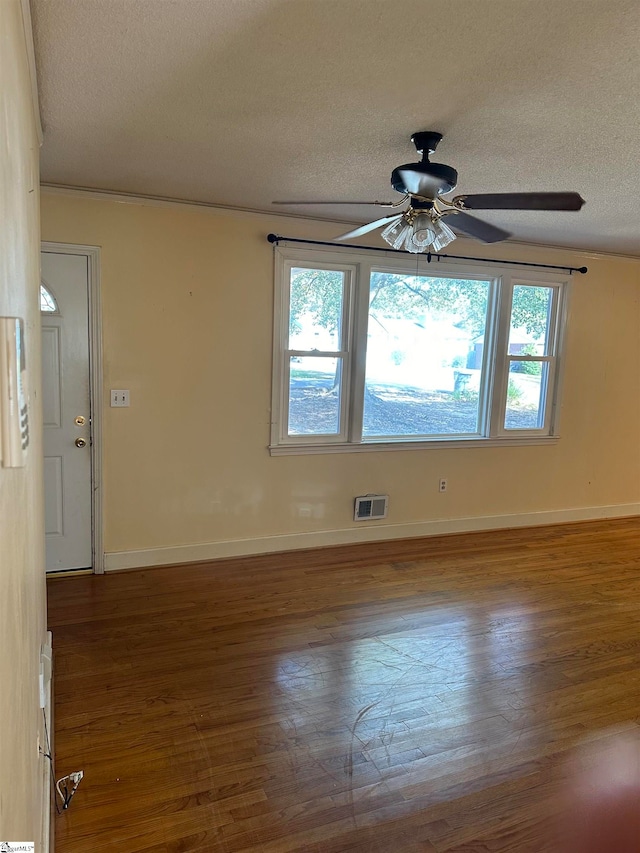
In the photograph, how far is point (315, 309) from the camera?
4105 millimetres

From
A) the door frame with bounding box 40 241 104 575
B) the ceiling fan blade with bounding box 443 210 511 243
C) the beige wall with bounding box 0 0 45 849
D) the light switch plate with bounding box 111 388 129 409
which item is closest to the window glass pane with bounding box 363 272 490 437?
the ceiling fan blade with bounding box 443 210 511 243

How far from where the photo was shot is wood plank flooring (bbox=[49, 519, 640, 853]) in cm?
181

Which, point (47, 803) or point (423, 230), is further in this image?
point (423, 230)

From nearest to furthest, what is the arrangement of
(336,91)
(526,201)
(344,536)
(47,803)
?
(47,803)
(336,91)
(526,201)
(344,536)

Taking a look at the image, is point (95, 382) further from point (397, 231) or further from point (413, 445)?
point (413, 445)

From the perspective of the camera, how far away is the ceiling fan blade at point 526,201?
2.05m

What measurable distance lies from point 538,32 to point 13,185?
1532 mm

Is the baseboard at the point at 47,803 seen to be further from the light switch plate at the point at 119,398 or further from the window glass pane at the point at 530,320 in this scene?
the window glass pane at the point at 530,320

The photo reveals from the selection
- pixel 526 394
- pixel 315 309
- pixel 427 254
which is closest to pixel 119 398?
pixel 315 309

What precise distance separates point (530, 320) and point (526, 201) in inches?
115

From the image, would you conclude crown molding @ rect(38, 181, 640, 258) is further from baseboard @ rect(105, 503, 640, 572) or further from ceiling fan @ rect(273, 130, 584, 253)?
baseboard @ rect(105, 503, 640, 572)

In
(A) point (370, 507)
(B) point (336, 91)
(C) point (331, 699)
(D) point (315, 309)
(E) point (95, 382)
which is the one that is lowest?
(C) point (331, 699)

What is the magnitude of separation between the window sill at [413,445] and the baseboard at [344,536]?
0.64 m

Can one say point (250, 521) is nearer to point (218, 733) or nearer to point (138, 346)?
point (138, 346)
